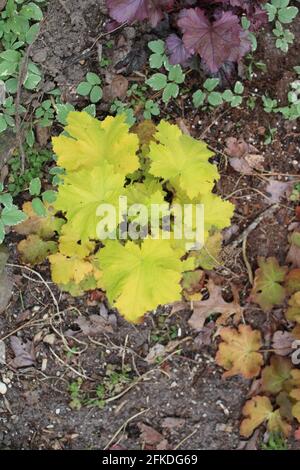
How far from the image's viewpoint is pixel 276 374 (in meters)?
2.43

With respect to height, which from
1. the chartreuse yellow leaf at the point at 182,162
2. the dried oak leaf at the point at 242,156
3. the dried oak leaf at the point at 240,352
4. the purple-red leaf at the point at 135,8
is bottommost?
the dried oak leaf at the point at 240,352

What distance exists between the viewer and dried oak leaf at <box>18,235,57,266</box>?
2414mm

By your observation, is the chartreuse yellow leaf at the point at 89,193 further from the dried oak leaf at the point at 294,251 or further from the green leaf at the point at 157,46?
the dried oak leaf at the point at 294,251

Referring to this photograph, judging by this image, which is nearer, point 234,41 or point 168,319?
point 234,41

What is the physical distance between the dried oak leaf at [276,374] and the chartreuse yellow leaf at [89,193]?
1022mm

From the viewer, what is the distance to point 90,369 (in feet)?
8.16

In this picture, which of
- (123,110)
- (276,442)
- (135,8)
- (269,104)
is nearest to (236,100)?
(269,104)

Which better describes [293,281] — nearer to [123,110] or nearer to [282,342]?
[282,342]

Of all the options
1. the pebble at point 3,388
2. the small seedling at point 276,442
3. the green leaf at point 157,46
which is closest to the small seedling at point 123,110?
the green leaf at point 157,46

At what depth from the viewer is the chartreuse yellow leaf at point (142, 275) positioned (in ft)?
6.48

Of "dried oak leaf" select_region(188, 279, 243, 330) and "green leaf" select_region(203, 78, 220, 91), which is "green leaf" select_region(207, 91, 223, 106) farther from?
"dried oak leaf" select_region(188, 279, 243, 330)
